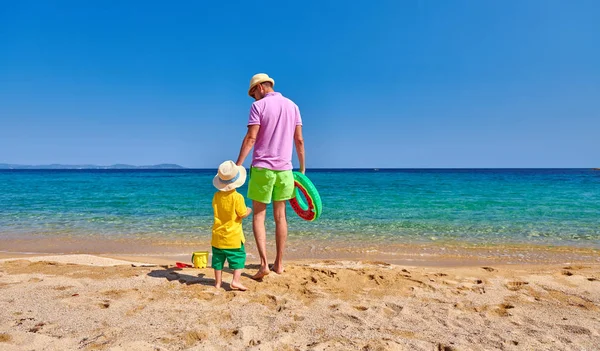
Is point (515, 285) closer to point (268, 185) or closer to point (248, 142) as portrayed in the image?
point (268, 185)

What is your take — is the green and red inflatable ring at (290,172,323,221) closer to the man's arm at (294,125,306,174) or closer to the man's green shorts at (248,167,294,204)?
the man's arm at (294,125,306,174)

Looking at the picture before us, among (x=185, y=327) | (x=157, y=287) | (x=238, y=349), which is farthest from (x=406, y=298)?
(x=157, y=287)

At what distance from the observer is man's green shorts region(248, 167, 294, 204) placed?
13.1 feet

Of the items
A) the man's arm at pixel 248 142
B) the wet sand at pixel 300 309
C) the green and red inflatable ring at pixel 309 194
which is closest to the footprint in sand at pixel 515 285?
the wet sand at pixel 300 309

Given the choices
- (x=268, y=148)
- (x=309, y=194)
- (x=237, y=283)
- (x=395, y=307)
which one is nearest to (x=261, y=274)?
(x=237, y=283)

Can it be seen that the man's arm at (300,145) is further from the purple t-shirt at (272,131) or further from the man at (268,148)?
the purple t-shirt at (272,131)

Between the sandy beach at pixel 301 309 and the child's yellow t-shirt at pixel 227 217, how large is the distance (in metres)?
0.48

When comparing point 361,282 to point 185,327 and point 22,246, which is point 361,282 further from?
point 22,246

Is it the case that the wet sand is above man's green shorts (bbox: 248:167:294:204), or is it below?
below

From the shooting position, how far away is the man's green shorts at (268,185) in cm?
400

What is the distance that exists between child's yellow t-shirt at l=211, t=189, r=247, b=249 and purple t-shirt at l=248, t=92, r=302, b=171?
51 centimetres

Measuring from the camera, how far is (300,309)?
3193 mm

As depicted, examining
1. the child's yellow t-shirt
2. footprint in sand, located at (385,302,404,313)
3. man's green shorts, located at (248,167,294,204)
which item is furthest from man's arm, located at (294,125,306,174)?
footprint in sand, located at (385,302,404,313)

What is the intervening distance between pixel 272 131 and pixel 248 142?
289mm
